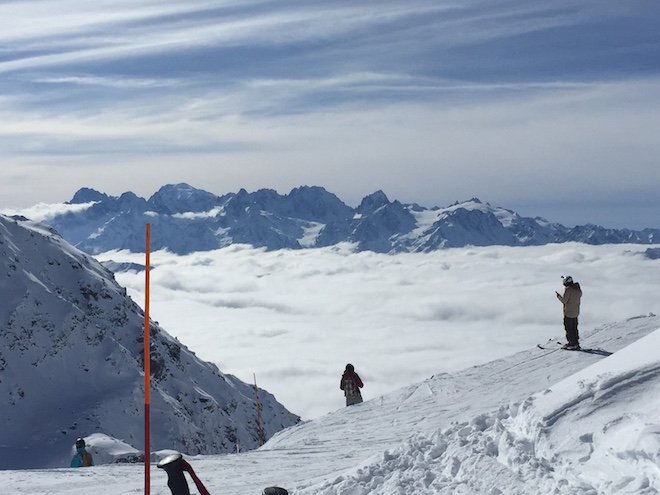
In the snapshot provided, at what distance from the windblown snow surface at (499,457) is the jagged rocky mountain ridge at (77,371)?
154 ft

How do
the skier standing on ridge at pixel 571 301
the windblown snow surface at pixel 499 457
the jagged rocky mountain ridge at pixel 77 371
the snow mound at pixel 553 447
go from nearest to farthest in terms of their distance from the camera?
the snow mound at pixel 553 447 < the windblown snow surface at pixel 499 457 < the skier standing on ridge at pixel 571 301 < the jagged rocky mountain ridge at pixel 77 371

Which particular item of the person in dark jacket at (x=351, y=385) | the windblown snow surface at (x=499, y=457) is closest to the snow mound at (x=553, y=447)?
the windblown snow surface at (x=499, y=457)

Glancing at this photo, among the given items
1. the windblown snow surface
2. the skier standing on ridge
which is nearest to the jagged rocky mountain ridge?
the skier standing on ridge

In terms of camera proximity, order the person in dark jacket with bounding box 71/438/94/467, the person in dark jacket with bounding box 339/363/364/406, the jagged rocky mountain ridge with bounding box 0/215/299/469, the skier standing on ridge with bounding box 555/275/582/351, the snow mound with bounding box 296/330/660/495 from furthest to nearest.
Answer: the jagged rocky mountain ridge with bounding box 0/215/299/469
the person in dark jacket with bounding box 339/363/364/406
the skier standing on ridge with bounding box 555/275/582/351
the person in dark jacket with bounding box 71/438/94/467
the snow mound with bounding box 296/330/660/495

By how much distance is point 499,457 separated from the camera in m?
9.05

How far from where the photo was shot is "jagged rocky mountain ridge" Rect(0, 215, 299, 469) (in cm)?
7369

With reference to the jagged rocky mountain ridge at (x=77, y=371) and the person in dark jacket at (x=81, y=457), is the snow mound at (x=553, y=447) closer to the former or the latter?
the person in dark jacket at (x=81, y=457)

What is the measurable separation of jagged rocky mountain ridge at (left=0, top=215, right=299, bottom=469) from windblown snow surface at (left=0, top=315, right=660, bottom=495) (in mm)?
47021

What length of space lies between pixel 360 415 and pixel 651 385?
1125 centimetres

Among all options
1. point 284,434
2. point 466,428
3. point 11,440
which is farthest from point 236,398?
point 466,428

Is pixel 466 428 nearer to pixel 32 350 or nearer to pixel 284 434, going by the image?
pixel 284 434

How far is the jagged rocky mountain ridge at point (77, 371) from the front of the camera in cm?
7369

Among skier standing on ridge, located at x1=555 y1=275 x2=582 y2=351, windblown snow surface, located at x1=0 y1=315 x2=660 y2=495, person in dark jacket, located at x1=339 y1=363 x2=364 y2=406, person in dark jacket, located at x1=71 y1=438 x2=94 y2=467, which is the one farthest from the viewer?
person in dark jacket, located at x1=339 y1=363 x2=364 y2=406

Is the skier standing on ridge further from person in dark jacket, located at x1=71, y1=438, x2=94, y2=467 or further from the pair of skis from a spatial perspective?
person in dark jacket, located at x1=71, y1=438, x2=94, y2=467
